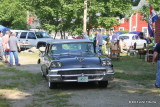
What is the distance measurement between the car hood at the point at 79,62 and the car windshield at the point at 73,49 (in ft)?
2.88

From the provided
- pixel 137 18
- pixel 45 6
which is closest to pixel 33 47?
pixel 45 6

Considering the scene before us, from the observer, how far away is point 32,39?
1106 inches

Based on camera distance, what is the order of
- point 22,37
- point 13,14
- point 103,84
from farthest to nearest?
1. point 13,14
2. point 22,37
3. point 103,84

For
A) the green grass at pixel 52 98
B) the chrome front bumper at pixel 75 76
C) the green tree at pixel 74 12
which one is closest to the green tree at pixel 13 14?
the green tree at pixel 74 12

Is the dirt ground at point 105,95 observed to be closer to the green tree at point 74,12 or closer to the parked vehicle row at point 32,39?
the parked vehicle row at point 32,39

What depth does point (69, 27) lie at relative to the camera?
31844mm

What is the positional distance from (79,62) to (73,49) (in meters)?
1.26

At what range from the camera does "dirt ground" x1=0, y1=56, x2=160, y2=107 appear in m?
7.70

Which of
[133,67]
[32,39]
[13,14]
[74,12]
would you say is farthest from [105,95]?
[13,14]

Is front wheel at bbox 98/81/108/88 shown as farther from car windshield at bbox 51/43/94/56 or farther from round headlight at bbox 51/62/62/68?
round headlight at bbox 51/62/62/68

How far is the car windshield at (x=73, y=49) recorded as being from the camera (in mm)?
10641

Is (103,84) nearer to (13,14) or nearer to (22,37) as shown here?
(22,37)

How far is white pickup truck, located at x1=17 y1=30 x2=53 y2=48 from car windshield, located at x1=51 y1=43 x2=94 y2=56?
17044mm

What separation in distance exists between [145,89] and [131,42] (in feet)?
74.1
